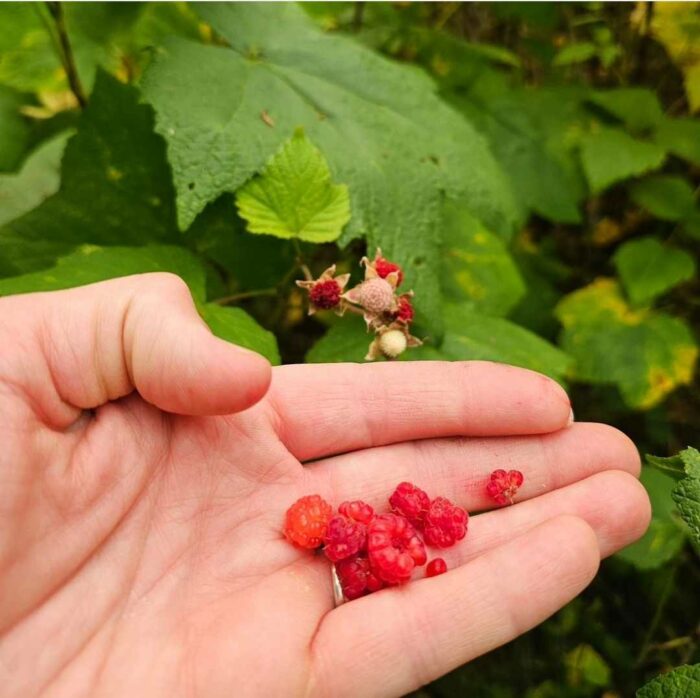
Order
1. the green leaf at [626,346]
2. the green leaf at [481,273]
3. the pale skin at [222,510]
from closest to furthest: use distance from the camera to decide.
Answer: the pale skin at [222,510] → the green leaf at [481,273] → the green leaf at [626,346]

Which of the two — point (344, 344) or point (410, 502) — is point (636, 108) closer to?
point (344, 344)

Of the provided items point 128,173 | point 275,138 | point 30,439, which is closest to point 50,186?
point 128,173

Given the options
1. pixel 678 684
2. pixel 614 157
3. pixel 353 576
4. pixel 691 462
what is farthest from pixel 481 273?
pixel 678 684

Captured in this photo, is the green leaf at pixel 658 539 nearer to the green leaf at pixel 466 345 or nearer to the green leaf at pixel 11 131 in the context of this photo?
the green leaf at pixel 466 345

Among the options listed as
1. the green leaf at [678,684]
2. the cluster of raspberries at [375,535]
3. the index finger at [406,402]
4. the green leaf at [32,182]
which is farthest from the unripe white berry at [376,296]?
the green leaf at [32,182]

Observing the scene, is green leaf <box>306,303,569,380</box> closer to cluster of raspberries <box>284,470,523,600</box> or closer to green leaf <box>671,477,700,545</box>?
cluster of raspberries <box>284,470,523,600</box>

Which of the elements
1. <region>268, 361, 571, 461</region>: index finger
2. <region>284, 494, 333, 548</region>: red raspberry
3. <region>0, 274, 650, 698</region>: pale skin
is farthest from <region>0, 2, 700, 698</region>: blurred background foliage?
<region>284, 494, 333, 548</region>: red raspberry
